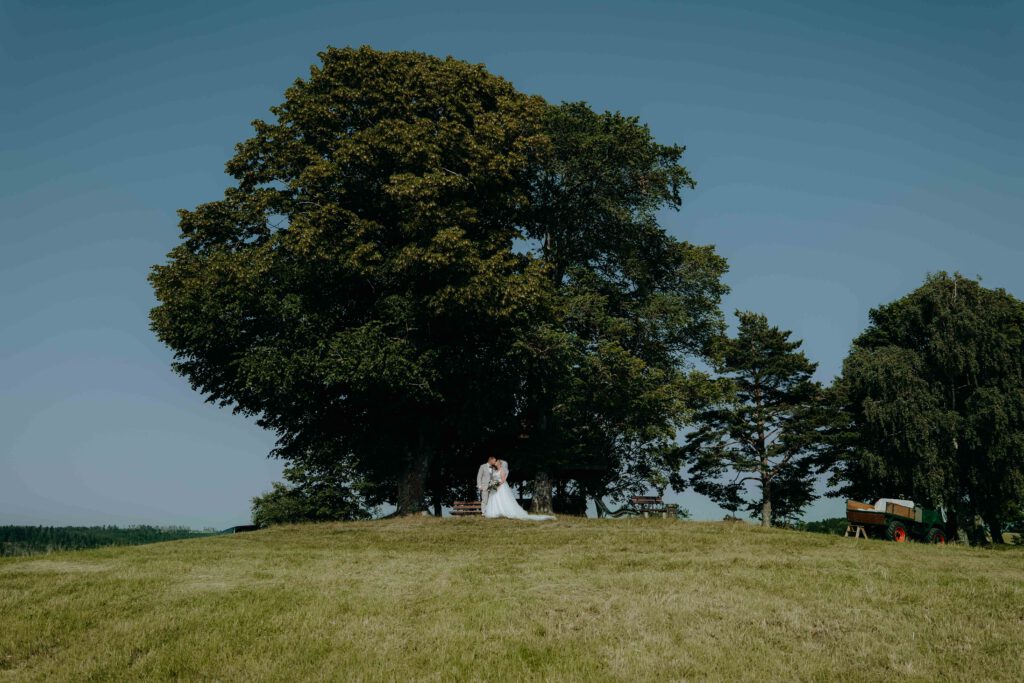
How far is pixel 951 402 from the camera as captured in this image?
131 feet

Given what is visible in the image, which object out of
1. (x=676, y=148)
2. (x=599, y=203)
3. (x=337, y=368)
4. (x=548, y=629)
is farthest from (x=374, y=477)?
(x=548, y=629)

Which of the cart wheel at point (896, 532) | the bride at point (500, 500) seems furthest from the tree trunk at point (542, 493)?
the cart wheel at point (896, 532)

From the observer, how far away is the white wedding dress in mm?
29812

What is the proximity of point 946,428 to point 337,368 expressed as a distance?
32259 mm

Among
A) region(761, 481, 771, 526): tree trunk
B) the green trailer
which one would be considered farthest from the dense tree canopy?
region(761, 481, 771, 526): tree trunk

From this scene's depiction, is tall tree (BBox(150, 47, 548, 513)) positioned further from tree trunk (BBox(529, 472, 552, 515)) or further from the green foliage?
the green foliage

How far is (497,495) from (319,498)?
81.1 feet

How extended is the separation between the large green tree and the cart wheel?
1280cm

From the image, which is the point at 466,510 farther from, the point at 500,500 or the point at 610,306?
the point at 610,306

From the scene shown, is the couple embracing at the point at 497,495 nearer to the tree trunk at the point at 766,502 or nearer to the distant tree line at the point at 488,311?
the distant tree line at the point at 488,311

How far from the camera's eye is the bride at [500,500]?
1175 inches

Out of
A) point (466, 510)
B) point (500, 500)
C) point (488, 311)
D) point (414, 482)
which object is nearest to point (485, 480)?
point (500, 500)

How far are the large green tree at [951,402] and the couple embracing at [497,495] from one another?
22.5 m

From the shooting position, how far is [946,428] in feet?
125
